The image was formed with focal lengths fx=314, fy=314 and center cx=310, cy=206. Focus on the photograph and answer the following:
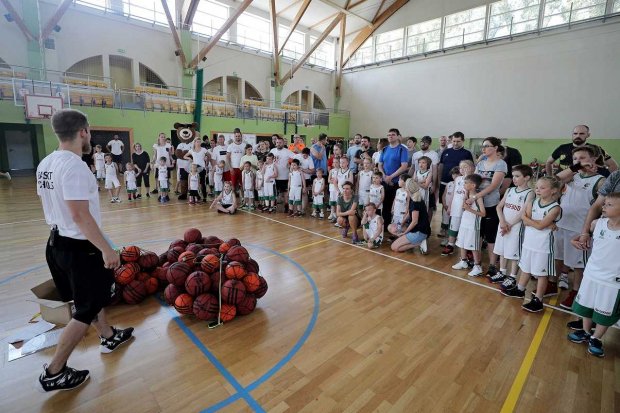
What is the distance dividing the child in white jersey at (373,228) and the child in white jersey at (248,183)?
12.7 ft

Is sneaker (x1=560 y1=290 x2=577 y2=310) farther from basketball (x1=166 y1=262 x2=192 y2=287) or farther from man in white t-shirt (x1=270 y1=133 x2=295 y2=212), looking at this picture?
man in white t-shirt (x1=270 y1=133 x2=295 y2=212)

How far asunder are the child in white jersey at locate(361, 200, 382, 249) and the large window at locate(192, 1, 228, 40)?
695 inches

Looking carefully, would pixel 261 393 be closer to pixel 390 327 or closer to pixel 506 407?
pixel 390 327

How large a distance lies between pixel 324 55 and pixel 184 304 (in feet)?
86.3

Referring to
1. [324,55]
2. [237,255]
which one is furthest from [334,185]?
[324,55]

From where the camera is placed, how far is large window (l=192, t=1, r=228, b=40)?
18438mm

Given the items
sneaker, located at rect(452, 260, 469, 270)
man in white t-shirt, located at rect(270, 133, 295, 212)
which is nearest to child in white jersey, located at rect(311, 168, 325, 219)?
man in white t-shirt, located at rect(270, 133, 295, 212)

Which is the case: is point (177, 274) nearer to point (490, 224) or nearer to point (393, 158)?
point (490, 224)

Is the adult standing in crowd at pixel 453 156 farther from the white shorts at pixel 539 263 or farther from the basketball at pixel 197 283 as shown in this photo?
the basketball at pixel 197 283

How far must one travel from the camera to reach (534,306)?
11.9ft

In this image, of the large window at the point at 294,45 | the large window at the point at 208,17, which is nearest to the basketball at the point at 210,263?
the large window at the point at 208,17

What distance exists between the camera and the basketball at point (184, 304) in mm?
3221

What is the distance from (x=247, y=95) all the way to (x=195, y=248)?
21.4m

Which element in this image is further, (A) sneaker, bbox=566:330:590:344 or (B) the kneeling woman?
(B) the kneeling woman
